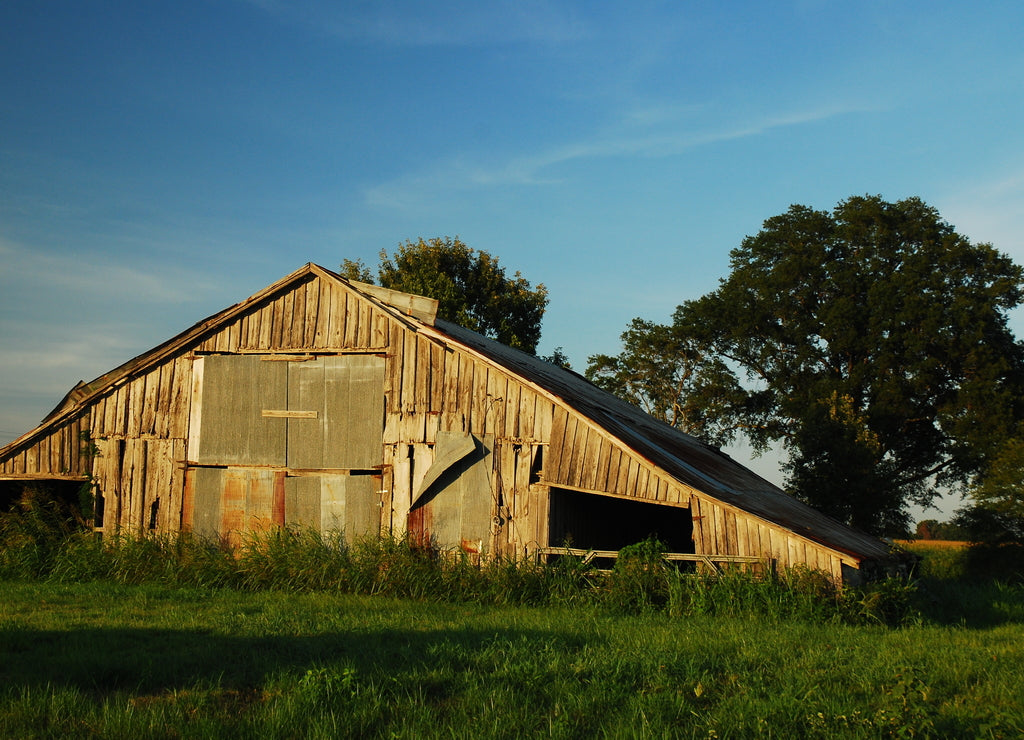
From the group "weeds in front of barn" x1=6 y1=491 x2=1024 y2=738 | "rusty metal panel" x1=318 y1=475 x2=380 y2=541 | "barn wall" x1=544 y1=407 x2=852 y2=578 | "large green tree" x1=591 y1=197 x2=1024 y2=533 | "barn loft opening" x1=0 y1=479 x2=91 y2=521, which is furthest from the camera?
"large green tree" x1=591 y1=197 x2=1024 y2=533

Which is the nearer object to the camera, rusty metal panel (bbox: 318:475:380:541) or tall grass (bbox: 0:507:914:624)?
tall grass (bbox: 0:507:914:624)

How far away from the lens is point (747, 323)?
131 ft

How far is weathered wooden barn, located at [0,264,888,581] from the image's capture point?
14.9 metres

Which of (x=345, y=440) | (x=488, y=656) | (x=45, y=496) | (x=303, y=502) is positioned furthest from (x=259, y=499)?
(x=488, y=656)

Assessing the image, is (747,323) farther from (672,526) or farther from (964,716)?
(964,716)

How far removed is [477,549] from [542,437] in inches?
85.3

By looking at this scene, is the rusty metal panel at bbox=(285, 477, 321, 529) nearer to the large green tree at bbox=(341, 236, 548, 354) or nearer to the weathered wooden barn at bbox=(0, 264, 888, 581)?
the weathered wooden barn at bbox=(0, 264, 888, 581)

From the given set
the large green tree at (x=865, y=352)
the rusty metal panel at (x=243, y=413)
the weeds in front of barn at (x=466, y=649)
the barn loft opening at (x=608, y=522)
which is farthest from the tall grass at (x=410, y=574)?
the large green tree at (x=865, y=352)

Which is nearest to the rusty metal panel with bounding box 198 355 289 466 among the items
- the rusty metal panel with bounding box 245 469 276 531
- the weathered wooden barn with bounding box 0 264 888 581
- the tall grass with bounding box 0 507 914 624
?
the weathered wooden barn with bounding box 0 264 888 581

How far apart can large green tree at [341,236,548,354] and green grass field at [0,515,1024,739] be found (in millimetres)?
25753

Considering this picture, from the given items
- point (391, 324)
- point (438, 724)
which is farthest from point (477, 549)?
point (438, 724)

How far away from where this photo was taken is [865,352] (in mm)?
37250

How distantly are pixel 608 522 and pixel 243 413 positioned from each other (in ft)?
25.3

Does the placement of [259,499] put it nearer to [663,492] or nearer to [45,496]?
[45,496]
